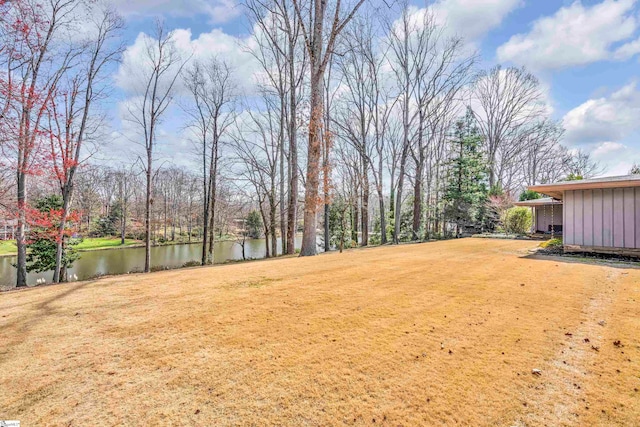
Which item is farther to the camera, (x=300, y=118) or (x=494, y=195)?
(x=494, y=195)

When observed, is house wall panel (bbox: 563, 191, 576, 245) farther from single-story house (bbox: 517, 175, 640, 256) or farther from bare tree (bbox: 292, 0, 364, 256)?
bare tree (bbox: 292, 0, 364, 256)

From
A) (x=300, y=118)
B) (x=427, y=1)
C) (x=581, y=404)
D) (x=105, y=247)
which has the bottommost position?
(x=105, y=247)

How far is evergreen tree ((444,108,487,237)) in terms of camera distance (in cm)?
1927

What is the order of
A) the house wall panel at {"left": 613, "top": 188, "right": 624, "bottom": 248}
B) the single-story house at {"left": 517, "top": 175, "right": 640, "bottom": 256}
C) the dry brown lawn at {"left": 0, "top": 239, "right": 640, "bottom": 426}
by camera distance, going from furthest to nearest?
Answer: the house wall panel at {"left": 613, "top": 188, "right": 624, "bottom": 248} → the single-story house at {"left": 517, "top": 175, "right": 640, "bottom": 256} → the dry brown lawn at {"left": 0, "top": 239, "right": 640, "bottom": 426}

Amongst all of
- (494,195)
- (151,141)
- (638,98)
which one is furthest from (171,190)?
(638,98)

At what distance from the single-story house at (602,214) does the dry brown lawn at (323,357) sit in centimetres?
535

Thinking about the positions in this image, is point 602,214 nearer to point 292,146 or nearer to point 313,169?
point 313,169

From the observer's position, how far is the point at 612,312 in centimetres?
349

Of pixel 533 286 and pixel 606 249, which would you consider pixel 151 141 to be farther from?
pixel 606 249

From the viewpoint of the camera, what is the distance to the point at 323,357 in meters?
2.38

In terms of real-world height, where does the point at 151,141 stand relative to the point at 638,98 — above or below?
below

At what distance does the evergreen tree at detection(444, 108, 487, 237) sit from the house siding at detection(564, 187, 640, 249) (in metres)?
10.4

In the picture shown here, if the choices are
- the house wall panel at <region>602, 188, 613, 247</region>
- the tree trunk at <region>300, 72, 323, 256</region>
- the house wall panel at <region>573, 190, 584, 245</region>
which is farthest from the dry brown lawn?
the tree trunk at <region>300, 72, 323, 256</region>

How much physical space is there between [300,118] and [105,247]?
101 ft
